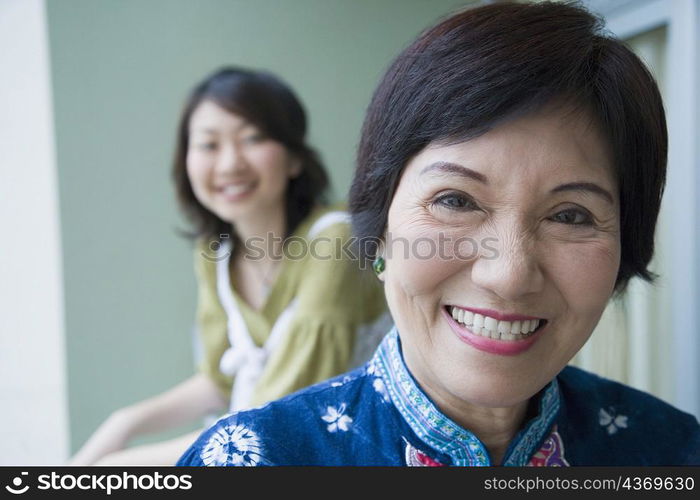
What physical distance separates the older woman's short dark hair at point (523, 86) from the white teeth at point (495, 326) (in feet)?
0.55

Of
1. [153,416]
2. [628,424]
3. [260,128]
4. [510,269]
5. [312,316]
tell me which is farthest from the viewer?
[260,128]

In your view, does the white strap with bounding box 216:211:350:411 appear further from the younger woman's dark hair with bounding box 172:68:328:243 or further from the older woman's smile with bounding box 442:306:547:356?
the older woman's smile with bounding box 442:306:547:356

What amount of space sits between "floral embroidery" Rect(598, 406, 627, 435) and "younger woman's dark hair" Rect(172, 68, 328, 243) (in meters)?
0.86

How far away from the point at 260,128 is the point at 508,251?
905 mm

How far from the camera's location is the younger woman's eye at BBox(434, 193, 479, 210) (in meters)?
0.63

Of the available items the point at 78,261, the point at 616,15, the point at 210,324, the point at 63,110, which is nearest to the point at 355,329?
the point at 210,324

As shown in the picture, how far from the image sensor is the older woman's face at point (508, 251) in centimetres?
60

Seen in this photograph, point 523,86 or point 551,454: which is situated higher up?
point 523,86

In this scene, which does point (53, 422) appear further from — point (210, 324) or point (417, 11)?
point (417, 11)

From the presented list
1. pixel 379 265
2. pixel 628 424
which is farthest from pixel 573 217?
pixel 628 424

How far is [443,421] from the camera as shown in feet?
2.29

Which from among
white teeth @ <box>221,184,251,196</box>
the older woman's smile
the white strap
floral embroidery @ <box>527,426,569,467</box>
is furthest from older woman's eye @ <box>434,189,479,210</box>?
white teeth @ <box>221,184,251,196</box>

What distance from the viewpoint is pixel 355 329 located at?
1179 mm

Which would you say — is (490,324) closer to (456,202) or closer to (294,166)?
(456,202)
